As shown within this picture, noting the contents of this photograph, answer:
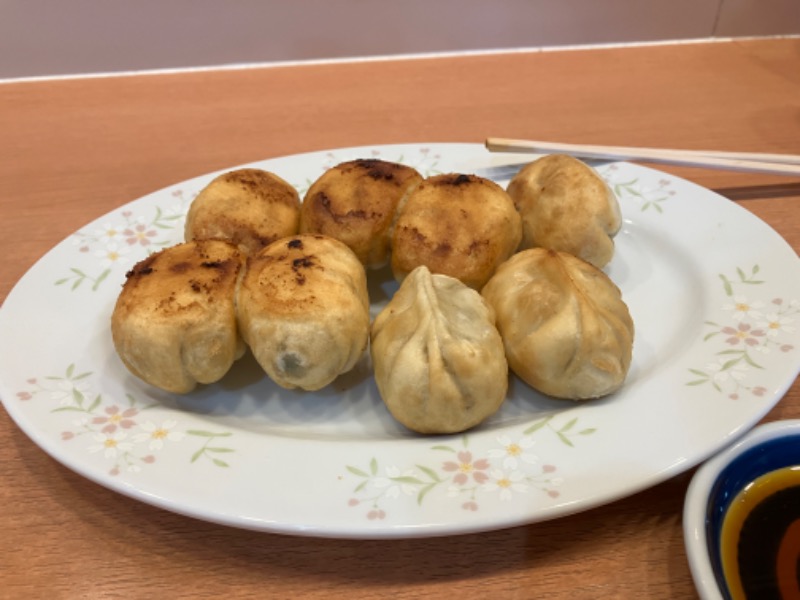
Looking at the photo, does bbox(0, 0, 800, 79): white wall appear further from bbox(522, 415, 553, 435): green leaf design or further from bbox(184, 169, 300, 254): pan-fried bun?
bbox(522, 415, 553, 435): green leaf design

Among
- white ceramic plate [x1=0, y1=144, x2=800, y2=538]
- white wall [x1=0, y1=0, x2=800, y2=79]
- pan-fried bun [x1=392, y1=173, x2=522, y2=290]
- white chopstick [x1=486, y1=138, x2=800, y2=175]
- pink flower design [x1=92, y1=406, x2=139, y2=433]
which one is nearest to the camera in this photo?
white ceramic plate [x1=0, y1=144, x2=800, y2=538]

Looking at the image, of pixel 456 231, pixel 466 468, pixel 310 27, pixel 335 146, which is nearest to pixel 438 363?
pixel 466 468

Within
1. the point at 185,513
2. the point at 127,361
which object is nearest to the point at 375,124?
the point at 127,361

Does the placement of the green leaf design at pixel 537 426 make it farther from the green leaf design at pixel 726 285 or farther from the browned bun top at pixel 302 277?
the green leaf design at pixel 726 285

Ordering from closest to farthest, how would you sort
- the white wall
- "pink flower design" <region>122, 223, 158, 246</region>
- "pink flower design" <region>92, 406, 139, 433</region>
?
"pink flower design" <region>92, 406, 139, 433</region> < "pink flower design" <region>122, 223, 158, 246</region> < the white wall

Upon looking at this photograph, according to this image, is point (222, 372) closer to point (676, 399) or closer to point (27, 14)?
point (676, 399)

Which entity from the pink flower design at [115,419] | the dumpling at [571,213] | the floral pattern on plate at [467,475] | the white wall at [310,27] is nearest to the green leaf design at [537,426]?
the floral pattern on plate at [467,475]

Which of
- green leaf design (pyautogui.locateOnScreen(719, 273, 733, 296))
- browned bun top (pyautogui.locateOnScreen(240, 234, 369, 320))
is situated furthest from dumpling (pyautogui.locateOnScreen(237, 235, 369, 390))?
green leaf design (pyautogui.locateOnScreen(719, 273, 733, 296))
